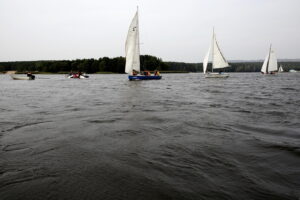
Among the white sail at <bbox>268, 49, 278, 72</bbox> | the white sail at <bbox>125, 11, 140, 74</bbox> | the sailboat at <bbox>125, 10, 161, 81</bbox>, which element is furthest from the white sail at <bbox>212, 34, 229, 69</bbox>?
the white sail at <bbox>268, 49, 278, 72</bbox>

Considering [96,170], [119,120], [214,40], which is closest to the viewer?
[96,170]

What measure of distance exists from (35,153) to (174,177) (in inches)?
134

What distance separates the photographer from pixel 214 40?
53.3m

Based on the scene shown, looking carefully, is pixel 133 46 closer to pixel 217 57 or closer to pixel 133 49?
pixel 133 49

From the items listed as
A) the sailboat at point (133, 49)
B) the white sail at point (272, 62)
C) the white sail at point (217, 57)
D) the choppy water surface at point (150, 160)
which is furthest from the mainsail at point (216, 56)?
the choppy water surface at point (150, 160)

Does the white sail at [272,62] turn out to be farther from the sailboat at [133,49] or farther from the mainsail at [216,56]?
the sailboat at [133,49]

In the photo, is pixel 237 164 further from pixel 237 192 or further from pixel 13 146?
pixel 13 146

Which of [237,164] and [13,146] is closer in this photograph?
[237,164]

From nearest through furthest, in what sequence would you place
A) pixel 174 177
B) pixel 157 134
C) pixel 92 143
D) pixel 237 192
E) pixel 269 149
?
pixel 237 192, pixel 174 177, pixel 269 149, pixel 92 143, pixel 157 134

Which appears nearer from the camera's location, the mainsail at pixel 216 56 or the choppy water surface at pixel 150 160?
the choppy water surface at pixel 150 160

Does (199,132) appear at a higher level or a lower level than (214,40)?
Answer: lower

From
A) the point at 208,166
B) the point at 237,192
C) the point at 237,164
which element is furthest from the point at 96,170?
the point at 237,164

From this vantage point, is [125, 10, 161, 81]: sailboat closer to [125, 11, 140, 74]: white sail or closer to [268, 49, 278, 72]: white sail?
[125, 11, 140, 74]: white sail

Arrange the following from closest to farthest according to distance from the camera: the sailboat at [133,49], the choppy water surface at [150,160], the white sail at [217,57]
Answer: the choppy water surface at [150,160]
the sailboat at [133,49]
the white sail at [217,57]
